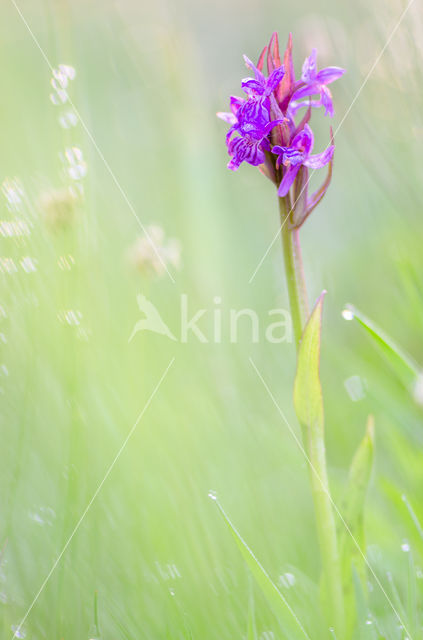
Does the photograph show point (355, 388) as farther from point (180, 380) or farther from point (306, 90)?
point (306, 90)

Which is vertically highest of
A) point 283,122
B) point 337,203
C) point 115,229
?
point 337,203

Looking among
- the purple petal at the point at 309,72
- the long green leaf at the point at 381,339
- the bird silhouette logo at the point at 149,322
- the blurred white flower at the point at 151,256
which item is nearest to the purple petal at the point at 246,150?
the purple petal at the point at 309,72

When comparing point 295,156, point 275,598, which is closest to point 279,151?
point 295,156

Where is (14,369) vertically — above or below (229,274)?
below

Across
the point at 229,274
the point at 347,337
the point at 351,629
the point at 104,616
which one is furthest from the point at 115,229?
the point at 351,629

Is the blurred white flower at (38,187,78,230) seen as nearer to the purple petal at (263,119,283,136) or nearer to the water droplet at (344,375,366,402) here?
the purple petal at (263,119,283,136)

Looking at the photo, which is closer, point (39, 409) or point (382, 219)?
point (39, 409)

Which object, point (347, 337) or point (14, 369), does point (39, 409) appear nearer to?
point (14, 369)
